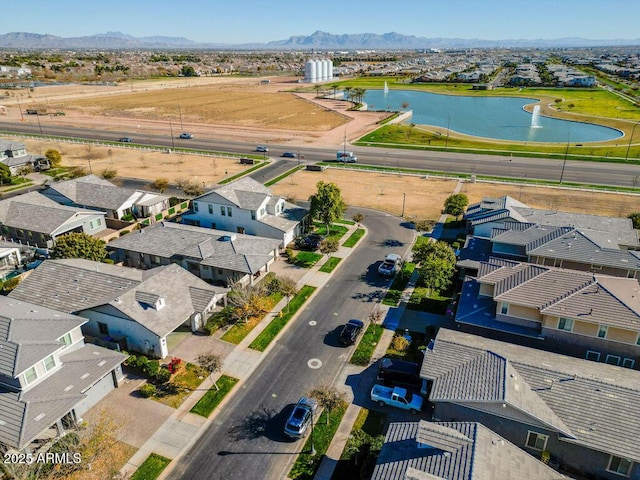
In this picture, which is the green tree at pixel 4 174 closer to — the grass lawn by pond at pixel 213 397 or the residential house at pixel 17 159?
the residential house at pixel 17 159

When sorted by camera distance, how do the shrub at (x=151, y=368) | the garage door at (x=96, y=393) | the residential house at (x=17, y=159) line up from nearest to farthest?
the garage door at (x=96, y=393), the shrub at (x=151, y=368), the residential house at (x=17, y=159)

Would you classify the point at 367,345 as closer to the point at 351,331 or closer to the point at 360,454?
the point at 351,331

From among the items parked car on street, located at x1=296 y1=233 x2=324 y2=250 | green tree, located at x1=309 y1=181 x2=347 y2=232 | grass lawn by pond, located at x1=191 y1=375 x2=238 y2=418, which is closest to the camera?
grass lawn by pond, located at x1=191 y1=375 x2=238 y2=418

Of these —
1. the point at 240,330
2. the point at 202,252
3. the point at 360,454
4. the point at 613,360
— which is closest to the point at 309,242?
the point at 202,252

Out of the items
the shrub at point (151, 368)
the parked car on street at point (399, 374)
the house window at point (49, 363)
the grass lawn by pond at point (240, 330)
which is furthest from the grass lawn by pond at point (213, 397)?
the parked car on street at point (399, 374)

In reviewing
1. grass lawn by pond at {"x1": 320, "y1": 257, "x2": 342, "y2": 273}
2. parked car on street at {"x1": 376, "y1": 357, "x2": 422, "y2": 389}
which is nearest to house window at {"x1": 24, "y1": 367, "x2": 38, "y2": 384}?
parked car on street at {"x1": 376, "y1": 357, "x2": 422, "y2": 389}

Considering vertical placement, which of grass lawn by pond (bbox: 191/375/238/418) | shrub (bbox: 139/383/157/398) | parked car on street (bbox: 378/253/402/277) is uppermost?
parked car on street (bbox: 378/253/402/277)

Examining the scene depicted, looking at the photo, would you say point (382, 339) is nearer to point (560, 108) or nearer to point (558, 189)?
point (558, 189)

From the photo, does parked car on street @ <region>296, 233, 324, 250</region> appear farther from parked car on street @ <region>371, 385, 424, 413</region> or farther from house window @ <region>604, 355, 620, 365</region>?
house window @ <region>604, 355, 620, 365</region>
